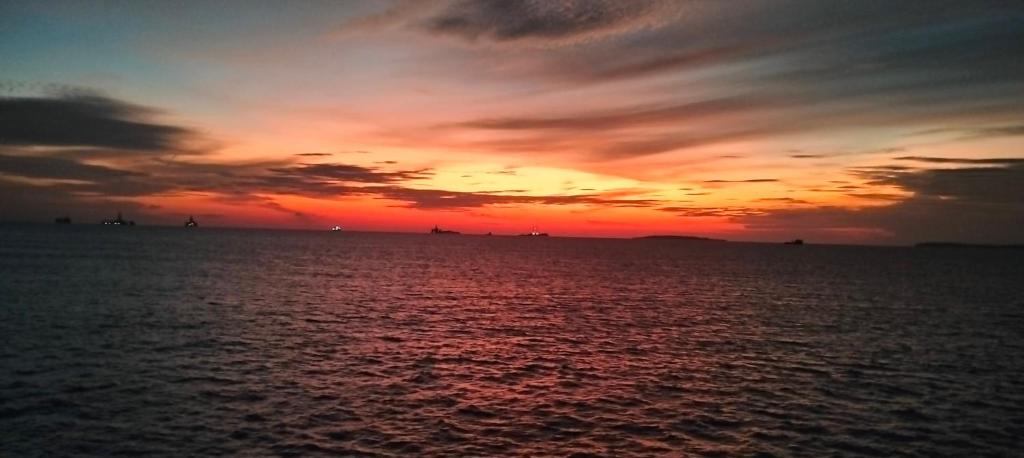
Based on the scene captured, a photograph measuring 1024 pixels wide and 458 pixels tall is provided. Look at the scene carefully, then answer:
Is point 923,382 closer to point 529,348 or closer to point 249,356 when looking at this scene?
point 529,348

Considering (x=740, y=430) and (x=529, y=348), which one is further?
(x=529, y=348)

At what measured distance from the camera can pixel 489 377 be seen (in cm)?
3941

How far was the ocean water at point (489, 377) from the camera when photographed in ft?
92.1

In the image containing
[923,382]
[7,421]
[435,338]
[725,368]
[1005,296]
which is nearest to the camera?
[7,421]

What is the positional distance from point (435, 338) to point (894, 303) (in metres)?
69.6

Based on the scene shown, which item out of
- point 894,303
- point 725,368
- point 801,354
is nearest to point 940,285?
point 894,303

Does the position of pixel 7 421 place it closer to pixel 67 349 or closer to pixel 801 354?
pixel 67 349

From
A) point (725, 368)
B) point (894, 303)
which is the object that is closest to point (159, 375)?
point (725, 368)

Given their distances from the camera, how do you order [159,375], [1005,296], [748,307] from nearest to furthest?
[159,375] < [748,307] < [1005,296]

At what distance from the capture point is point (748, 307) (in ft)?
263

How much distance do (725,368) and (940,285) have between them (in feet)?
358

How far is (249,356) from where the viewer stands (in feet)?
142

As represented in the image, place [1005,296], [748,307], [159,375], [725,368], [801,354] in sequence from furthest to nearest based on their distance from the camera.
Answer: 1. [1005,296]
2. [748,307]
3. [801,354]
4. [725,368]
5. [159,375]

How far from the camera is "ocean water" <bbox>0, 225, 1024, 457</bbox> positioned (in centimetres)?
2806
